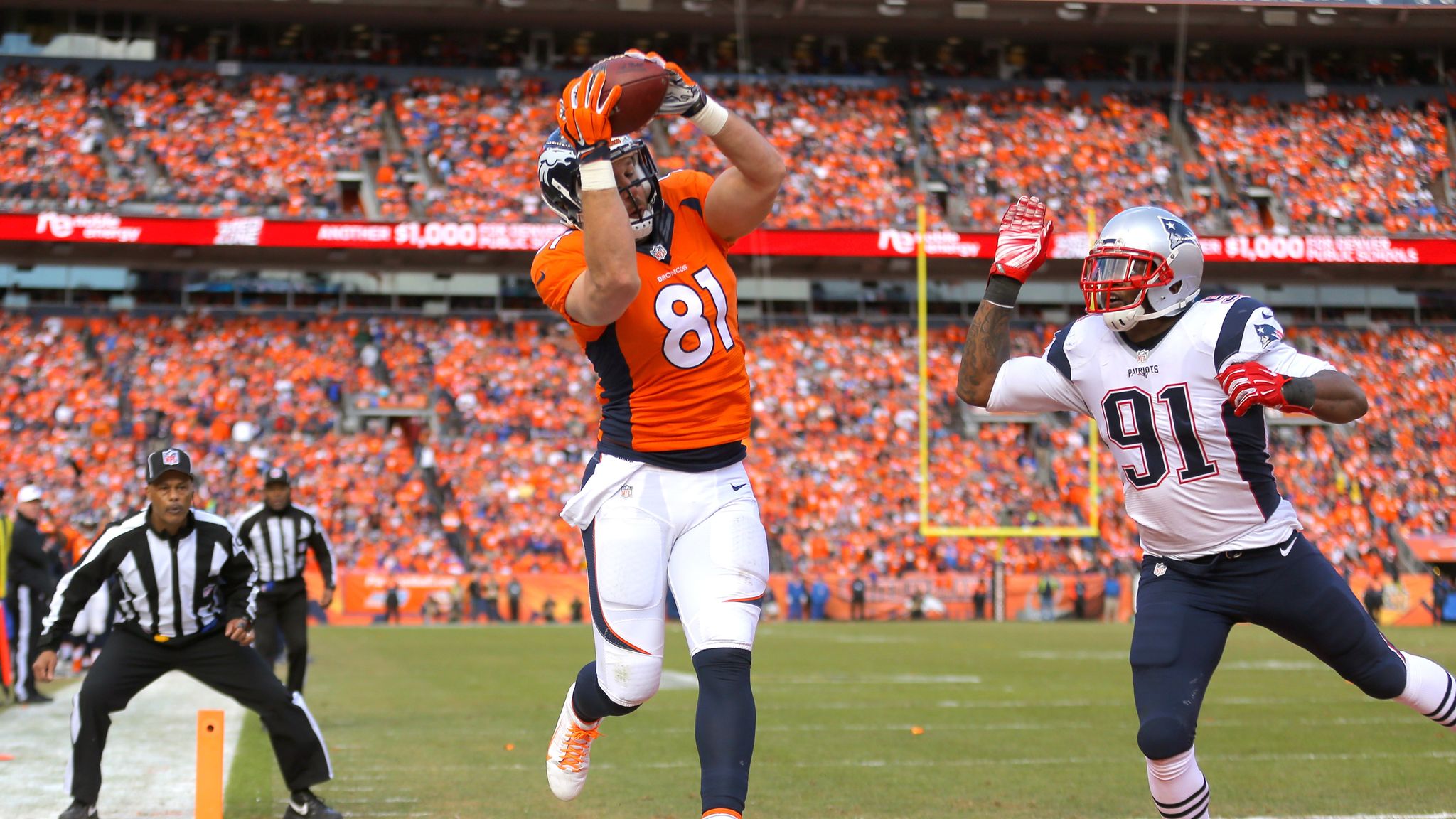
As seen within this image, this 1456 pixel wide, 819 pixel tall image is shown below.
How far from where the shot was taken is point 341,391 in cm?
2681

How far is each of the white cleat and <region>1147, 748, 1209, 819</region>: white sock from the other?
6.15 feet

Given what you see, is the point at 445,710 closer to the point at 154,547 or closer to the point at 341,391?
the point at 154,547

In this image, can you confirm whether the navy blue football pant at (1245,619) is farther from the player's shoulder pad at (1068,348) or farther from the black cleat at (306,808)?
the black cleat at (306,808)

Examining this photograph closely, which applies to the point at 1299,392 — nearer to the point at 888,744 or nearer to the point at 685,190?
the point at 685,190

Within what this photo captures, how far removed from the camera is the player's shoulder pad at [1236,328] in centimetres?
433

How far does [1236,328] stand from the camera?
4.38m

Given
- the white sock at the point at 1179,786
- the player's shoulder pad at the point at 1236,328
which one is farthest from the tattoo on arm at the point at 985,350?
the white sock at the point at 1179,786

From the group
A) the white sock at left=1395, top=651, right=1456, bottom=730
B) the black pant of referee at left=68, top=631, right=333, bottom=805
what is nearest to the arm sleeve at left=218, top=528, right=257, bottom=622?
the black pant of referee at left=68, top=631, right=333, bottom=805

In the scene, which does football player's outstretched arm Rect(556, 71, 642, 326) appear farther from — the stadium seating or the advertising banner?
the stadium seating

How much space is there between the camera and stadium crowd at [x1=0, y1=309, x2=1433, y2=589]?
2470 centimetres

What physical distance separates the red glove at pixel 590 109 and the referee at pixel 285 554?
20.9ft

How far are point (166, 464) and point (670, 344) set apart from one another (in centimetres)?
286

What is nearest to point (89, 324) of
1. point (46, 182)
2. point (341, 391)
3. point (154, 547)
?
point (46, 182)

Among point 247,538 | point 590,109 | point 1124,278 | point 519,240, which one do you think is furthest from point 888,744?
point 519,240
